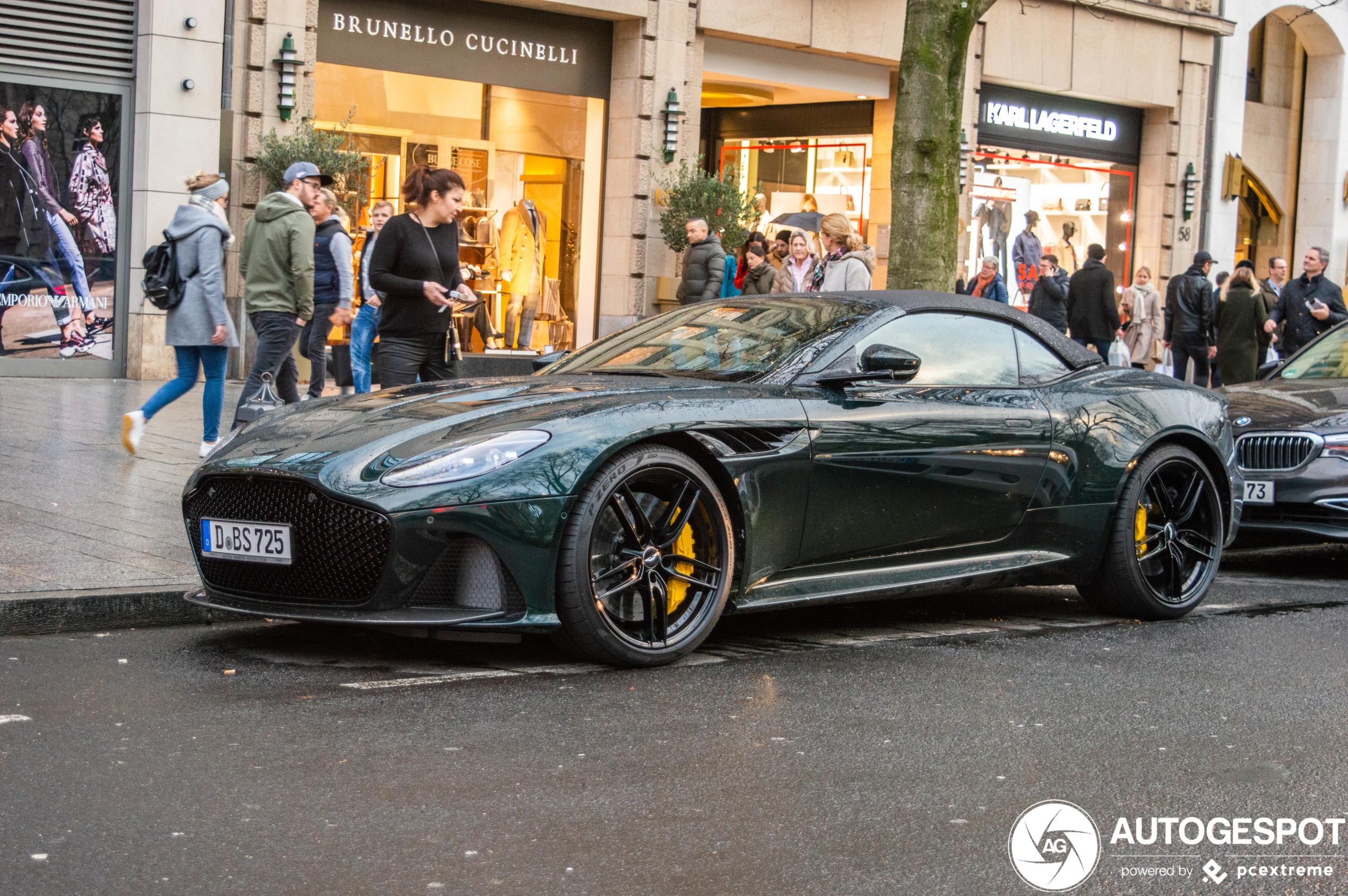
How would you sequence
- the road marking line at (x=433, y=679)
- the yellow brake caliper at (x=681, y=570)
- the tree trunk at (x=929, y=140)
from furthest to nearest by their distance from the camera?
the tree trunk at (x=929, y=140), the yellow brake caliper at (x=681, y=570), the road marking line at (x=433, y=679)

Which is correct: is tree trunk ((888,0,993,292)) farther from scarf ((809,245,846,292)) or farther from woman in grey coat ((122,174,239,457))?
woman in grey coat ((122,174,239,457))

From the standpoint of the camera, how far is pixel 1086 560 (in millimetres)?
6969

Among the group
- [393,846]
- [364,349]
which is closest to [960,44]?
[364,349]

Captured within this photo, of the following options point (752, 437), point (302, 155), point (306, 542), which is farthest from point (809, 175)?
point (306, 542)

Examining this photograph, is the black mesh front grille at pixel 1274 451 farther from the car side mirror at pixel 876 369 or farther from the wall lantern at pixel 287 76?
the wall lantern at pixel 287 76

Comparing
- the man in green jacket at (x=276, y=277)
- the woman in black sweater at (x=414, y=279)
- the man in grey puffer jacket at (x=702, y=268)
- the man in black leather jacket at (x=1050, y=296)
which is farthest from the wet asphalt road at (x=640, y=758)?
the man in black leather jacket at (x=1050, y=296)

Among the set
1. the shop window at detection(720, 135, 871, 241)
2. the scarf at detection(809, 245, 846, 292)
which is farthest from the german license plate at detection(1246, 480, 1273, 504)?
the shop window at detection(720, 135, 871, 241)

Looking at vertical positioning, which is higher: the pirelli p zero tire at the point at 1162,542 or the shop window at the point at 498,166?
the shop window at the point at 498,166

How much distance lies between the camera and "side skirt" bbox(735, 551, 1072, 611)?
5949 millimetres

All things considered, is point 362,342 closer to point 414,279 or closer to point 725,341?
point 414,279

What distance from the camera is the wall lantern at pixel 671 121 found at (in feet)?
64.0

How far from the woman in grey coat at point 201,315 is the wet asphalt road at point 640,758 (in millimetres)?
4246

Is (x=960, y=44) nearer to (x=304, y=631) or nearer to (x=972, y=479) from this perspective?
Result: (x=972, y=479)

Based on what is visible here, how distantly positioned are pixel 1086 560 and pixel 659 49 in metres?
13.5
